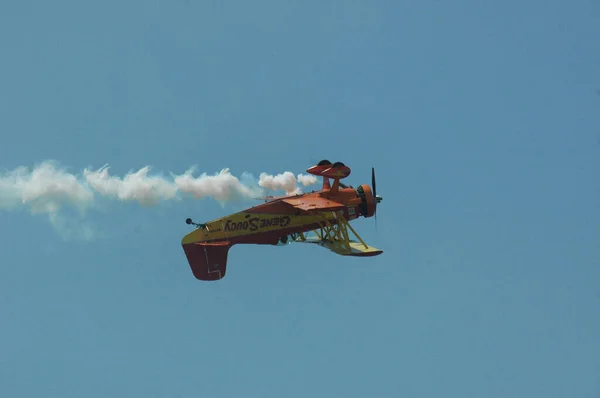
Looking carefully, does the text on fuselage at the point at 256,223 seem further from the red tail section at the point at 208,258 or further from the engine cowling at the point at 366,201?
the engine cowling at the point at 366,201

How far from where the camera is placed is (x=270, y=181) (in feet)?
151

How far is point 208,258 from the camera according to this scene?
42.7 meters

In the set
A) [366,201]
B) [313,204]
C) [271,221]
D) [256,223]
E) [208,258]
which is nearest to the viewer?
[313,204]

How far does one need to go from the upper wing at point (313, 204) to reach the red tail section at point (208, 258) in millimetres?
4353

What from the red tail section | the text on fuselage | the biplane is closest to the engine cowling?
the biplane

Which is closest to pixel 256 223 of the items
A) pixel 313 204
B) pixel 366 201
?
pixel 313 204

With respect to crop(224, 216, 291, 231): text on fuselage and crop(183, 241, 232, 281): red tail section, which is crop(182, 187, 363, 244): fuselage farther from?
crop(183, 241, 232, 281): red tail section

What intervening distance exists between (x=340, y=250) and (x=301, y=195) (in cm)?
391

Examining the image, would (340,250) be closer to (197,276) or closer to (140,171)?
(197,276)

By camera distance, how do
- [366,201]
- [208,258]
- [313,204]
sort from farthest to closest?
1. [366,201]
2. [208,258]
3. [313,204]

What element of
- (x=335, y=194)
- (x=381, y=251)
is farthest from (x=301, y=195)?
(x=381, y=251)

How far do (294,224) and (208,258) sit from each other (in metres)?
5.40

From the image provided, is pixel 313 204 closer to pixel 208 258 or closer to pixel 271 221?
pixel 271 221

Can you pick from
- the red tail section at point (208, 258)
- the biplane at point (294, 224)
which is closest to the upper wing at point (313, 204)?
the biplane at point (294, 224)
